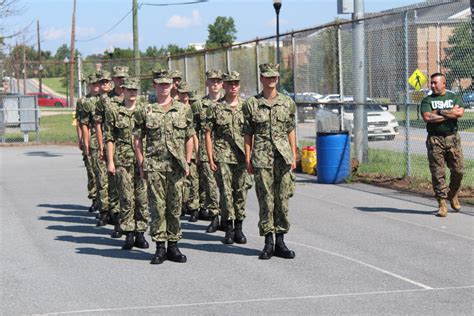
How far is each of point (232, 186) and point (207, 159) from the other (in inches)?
46.6

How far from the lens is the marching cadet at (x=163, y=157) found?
9477 millimetres

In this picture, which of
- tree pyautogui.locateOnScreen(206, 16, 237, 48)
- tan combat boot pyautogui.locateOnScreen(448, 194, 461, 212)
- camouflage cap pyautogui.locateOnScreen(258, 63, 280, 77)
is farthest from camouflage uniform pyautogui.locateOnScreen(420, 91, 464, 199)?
tree pyautogui.locateOnScreen(206, 16, 237, 48)

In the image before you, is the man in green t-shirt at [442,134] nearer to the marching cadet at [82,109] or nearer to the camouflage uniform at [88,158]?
the marching cadet at [82,109]

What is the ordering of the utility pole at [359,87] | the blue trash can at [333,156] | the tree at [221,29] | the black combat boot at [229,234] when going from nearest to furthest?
the black combat boot at [229,234]
the blue trash can at [333,156]
the utility pole at [359,87]
the tree at [221,29]

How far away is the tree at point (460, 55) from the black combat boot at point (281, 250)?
5.84 metres

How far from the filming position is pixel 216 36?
94688 millimetres

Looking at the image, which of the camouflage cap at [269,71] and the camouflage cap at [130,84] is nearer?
the camouflage cap at [269,71]

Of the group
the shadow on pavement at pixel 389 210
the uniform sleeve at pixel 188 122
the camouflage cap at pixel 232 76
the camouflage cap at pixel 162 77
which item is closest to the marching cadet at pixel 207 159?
the camouflage cap at pixel 232 76

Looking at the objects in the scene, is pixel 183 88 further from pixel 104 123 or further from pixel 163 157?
pixel 163 157

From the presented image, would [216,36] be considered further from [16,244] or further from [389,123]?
[16,244]

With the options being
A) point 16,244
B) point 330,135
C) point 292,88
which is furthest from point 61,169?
point 16,244

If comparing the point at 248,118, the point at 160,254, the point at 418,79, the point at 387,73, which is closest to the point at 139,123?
the point at 248,118

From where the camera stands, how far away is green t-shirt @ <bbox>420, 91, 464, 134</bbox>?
12.3 meters

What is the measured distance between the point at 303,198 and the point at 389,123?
392cm
